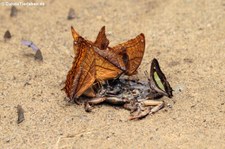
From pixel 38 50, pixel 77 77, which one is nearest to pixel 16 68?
pixel 38 50

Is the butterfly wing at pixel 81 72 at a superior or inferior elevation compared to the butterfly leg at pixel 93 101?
superior

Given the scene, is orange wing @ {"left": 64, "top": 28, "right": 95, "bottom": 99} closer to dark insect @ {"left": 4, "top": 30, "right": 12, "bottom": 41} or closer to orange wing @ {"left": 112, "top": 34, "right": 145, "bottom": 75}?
orange wing @ {"left": 112, "top": 34, "right": 145, "bottom": 75}

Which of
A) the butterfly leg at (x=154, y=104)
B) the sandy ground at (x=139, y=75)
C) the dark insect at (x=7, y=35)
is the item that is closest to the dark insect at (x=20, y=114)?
the sandy ground at (x=139, y=75)

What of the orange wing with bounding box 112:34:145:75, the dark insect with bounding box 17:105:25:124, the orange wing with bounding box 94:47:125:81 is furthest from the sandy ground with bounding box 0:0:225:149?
the orange wing with bounding box 112:34:145:75

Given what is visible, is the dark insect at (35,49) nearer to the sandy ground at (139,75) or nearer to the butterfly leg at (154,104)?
the sandy ground at (139,75)

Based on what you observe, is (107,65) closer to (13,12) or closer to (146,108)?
(146,108)

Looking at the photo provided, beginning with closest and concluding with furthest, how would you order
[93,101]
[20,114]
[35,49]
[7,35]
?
1. [20,114]
2. [93,101]
3. [35,49]
4. [7,35]

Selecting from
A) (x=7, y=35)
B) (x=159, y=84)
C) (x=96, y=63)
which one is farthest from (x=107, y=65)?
(x=7, y=35)
